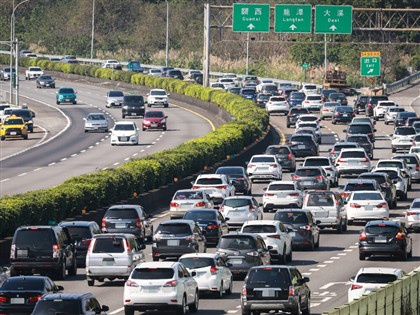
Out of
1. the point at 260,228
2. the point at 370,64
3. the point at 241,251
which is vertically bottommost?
the point at 241,251

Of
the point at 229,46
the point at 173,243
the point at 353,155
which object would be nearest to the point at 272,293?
the point at 173,243

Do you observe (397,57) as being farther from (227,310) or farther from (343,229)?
(227,310)

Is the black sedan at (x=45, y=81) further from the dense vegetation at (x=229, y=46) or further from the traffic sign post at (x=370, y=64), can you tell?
the traffic sign post at (x=370, y=64)

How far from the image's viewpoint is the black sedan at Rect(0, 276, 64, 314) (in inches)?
1233

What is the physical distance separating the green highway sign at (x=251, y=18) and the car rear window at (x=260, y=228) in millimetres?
65899

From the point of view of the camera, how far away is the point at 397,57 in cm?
16675

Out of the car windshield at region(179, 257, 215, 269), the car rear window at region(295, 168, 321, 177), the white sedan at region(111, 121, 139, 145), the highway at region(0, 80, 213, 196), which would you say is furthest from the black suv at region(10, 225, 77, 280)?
the white sedan at region(111, 121, 139, 145)

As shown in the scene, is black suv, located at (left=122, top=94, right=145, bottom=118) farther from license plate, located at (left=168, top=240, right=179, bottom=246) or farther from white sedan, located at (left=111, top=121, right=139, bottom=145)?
license plate, located at (left=168, top=240, right=179, bottom=246)

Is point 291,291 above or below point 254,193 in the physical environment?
above

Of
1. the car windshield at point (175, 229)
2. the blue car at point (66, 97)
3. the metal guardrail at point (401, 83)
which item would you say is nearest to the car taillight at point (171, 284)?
the car windshield at point (175, 229)

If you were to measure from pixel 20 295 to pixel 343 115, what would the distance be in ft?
254

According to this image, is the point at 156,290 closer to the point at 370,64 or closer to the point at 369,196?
the point at 369,196

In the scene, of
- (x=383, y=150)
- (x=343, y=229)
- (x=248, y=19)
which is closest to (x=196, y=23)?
(x=248, y=19)

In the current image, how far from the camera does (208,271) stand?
1455 inches
